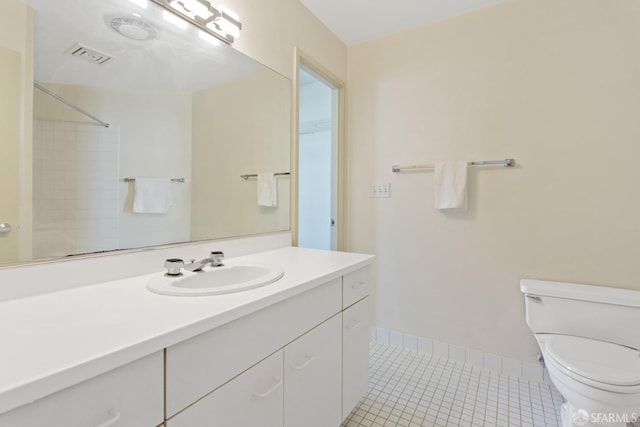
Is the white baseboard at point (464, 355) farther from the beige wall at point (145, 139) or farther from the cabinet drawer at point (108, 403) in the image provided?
the cabinet drawer at point (108, 403)

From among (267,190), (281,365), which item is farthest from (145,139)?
(281,365)

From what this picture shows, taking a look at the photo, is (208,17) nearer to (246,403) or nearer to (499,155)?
(246,403)

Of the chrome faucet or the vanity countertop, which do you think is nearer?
the vanity countertop

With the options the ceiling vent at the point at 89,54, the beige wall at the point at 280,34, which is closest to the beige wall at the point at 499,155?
the beige wall at the point at 280,34

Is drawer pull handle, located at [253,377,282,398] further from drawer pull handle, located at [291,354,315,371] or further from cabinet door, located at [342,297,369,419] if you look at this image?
cabinet door, located at [342,297,369,419]

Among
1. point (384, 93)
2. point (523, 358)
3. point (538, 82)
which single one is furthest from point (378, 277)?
point (538, 82)

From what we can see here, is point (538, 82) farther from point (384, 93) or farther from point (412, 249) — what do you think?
point (412, 249)

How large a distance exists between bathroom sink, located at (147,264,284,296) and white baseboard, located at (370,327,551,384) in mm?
1393

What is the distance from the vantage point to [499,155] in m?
1.82

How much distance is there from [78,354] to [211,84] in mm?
1226

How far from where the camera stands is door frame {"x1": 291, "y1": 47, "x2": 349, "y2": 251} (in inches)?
72.5

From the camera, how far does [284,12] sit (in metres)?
1.75

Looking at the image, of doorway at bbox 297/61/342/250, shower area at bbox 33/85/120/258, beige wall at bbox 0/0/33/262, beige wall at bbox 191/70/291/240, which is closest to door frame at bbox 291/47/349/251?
beige wall at bbox 191/70/291/240

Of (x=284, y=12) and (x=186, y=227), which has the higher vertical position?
(x=284, y=12)
